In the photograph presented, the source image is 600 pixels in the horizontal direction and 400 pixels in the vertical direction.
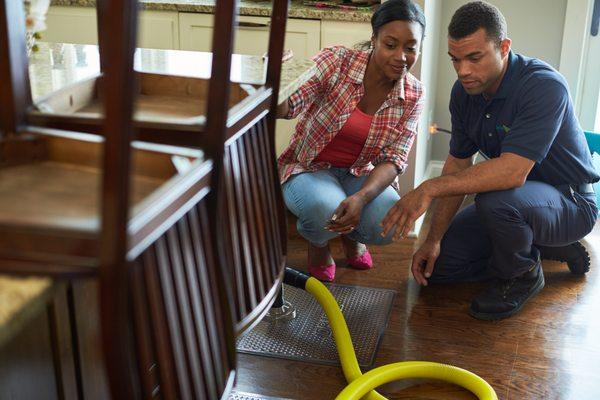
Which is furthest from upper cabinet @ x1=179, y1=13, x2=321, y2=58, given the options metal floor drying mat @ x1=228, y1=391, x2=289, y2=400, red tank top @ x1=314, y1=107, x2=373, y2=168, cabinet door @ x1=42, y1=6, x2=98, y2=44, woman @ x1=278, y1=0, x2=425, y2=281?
metal floor drying mat @ x1=228, y1=391, x2=289, y2=400

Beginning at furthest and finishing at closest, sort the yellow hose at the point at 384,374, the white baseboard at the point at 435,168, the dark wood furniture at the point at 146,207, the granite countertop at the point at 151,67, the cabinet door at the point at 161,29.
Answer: the white baseboard at the point at 435,168, the cabinet door at the point at 161,29, the yellow hose at the point at 384,374, the granite countertop at the point at 151,67, the dark wood furniture at the point at 146,207

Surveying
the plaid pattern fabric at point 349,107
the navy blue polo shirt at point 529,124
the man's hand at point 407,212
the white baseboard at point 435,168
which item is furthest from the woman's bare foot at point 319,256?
the white baseboard at point 435,168

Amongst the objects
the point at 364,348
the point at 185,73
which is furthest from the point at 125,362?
the point at 364,348

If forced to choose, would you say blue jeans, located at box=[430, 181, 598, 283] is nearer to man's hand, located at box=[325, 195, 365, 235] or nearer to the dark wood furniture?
man's hand, located at box=[325, 195, 365, 235]

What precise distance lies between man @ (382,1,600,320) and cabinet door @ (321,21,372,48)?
635mm

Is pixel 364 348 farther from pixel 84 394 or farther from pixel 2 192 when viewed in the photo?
pixel 2 192

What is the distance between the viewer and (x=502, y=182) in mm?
2465

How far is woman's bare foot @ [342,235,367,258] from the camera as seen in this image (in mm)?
2896

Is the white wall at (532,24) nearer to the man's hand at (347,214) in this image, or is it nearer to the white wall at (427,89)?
the white wall at (427,89)

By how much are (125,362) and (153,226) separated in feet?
0.56

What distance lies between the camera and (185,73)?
69.3 inches

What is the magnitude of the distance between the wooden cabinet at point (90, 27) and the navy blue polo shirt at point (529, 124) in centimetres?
135

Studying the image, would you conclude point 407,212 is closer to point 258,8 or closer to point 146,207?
point 258,8

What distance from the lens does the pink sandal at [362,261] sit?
2912 millimetres
